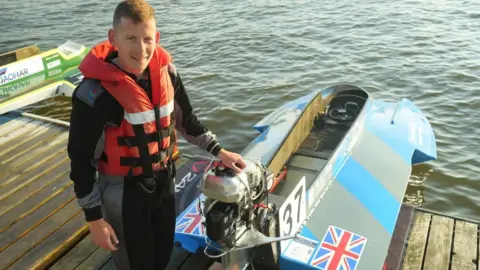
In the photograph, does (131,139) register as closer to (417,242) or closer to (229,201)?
(229,201)

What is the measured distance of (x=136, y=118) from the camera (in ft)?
7.80

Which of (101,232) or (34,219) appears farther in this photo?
(34,219)

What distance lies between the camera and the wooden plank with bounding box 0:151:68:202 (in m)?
5.02

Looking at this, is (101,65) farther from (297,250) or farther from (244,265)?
(297,250)

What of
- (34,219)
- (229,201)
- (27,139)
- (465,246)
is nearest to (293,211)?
(229,201)

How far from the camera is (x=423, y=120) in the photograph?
6.41 m

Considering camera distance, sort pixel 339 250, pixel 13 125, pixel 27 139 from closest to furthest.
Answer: pixel 339 250, pixel 27 139, pixel 13 125

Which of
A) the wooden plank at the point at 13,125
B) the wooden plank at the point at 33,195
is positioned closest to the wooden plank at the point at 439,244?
the wooden plank at the point at 33,195

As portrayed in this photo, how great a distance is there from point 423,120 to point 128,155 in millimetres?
5159

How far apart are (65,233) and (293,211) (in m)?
2.58

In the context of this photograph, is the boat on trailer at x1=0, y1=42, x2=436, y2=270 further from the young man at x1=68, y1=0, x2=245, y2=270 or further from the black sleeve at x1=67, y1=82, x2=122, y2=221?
the black sleeve at x1=67, y1=82, x2=122, y2=221

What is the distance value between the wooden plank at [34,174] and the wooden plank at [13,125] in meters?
1.24

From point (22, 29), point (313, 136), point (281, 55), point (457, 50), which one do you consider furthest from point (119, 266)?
point (22, 29)

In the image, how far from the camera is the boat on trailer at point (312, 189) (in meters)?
2.50
